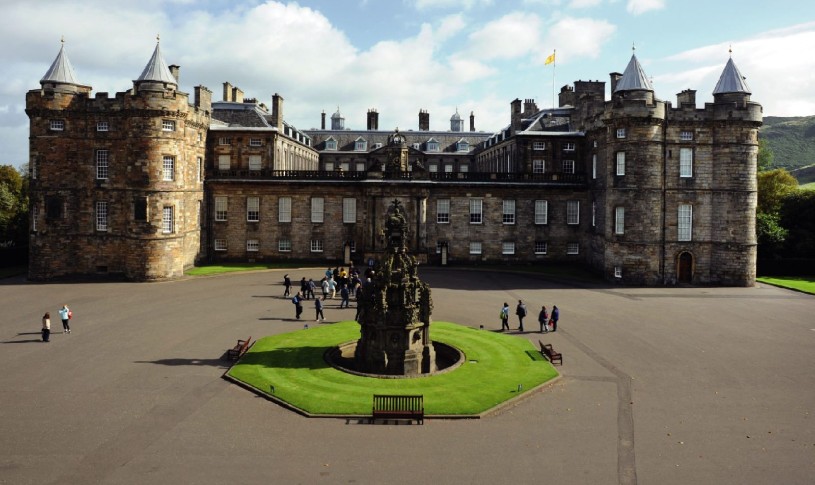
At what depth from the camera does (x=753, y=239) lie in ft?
140

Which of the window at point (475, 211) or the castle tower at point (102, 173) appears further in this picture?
the window at point (475, 211)

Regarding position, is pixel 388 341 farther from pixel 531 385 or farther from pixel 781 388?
pixel 781 388

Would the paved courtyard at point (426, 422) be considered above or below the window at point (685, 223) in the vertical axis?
below

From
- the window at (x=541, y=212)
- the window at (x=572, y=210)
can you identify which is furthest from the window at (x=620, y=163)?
the window at (x=541, y=212)

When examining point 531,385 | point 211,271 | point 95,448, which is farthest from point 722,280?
point 95,448

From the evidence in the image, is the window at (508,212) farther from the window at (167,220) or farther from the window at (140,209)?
the window at (140,209)

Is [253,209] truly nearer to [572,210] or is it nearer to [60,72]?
[60,72]

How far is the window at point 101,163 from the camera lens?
42.1 metres

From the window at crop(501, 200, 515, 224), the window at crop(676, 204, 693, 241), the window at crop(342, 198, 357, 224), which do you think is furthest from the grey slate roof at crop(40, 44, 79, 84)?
the window at crop(676, 204, 693, 241)

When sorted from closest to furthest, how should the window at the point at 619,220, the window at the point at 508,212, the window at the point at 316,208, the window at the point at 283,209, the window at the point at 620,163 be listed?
the window at the point at 620,163 → the window at the point at 619,220 → the window at the point at 283,209 → the window at the point at 316,208 → the window at the point at 508,212

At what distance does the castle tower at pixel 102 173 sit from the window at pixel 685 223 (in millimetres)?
39284

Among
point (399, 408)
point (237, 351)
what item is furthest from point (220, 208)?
point (399, 408)

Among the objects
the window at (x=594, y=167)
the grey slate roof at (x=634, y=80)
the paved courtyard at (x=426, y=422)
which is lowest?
the paved courtyard at (x=426, y=422)

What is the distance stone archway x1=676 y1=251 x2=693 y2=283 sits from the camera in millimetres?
43188
